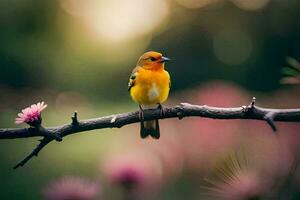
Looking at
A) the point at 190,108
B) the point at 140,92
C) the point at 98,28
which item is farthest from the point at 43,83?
the point at 190,108

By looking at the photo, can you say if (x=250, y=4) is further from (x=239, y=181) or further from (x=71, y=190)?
(x=239, y=181)

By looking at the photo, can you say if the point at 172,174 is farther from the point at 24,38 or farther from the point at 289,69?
the point at 24,38

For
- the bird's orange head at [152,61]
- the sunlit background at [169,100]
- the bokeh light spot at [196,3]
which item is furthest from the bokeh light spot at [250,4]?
the bird's orange head at [152,61]

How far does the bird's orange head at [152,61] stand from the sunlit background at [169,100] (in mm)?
327

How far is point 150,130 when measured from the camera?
7.69 feet

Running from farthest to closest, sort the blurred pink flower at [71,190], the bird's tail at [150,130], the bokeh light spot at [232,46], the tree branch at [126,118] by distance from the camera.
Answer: the bokeh light spot at [232,46] → the bird's tail at [150,130] → the blurred pink flower at [71,190] → the tree branch at [126,118]

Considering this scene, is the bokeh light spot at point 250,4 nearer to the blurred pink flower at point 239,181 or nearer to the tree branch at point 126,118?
the tree branch at point 126,118

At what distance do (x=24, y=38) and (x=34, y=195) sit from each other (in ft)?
13.5

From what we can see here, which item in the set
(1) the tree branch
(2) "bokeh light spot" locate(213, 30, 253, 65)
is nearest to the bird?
(1) the tree branch

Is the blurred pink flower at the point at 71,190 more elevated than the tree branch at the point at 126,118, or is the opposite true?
the tree branch at the point at 126,118

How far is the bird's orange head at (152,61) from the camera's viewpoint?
2.17 m

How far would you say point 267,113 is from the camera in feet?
4.21

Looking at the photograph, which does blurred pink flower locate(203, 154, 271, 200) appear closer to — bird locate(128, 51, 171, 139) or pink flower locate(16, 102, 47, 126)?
pink flower locate(16, 102, 47, 126)

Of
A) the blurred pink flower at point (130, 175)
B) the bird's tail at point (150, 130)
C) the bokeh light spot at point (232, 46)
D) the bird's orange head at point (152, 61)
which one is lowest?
the blurred pink flower at point (130, 175)
